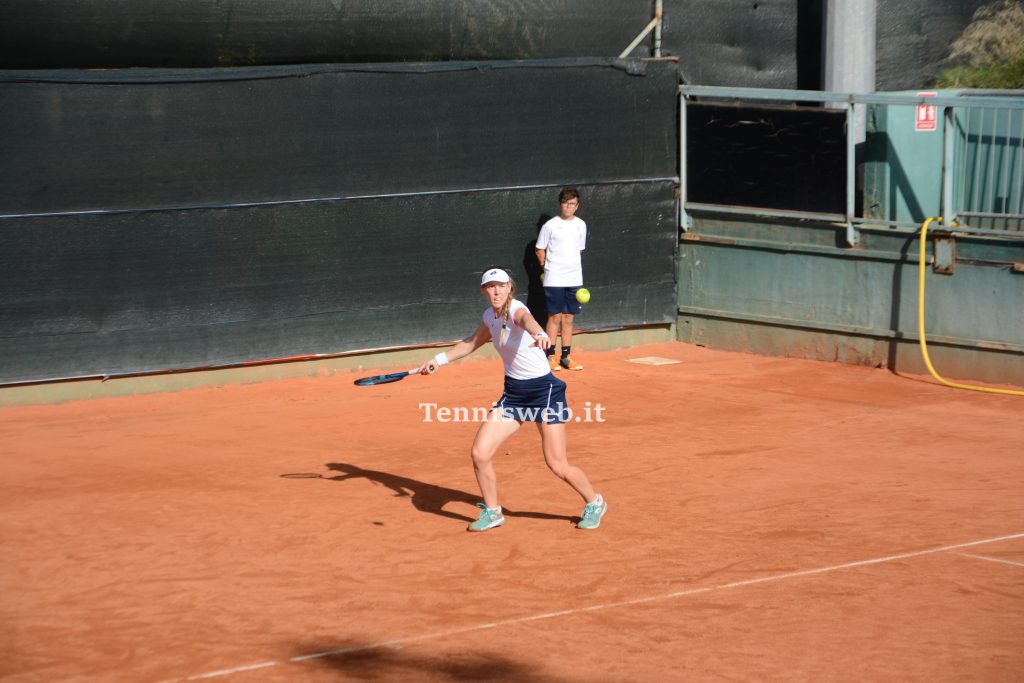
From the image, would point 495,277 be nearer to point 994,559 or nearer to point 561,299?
point 994,559

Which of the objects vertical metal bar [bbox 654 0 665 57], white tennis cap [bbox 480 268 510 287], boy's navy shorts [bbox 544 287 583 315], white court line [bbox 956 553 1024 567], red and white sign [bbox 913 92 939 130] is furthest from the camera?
vertical metal bar [bbox 654 0 665 57]

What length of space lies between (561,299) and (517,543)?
21.9ft

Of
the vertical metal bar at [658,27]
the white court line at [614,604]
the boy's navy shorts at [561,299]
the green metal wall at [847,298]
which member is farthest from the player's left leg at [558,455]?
the vertical metal bar at [658,27]

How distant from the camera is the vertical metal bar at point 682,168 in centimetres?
1648

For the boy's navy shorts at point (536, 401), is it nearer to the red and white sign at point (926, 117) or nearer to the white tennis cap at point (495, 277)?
the white tennis cap at point (495, 277)

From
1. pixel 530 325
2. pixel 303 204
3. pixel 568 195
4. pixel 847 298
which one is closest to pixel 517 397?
pixel 530 325

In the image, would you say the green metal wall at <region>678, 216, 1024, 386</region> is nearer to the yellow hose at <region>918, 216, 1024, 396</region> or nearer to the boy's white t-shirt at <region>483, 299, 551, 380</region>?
the yellow hose at <region>918, 216, 1024, 396</region>

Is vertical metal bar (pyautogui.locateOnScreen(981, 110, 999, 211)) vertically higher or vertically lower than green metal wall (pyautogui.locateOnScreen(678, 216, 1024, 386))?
Result: higher

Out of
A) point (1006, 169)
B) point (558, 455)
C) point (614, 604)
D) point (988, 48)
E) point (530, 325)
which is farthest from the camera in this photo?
point (988, 48)

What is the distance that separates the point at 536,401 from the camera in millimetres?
8891

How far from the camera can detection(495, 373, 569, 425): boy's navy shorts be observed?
888 centimetres

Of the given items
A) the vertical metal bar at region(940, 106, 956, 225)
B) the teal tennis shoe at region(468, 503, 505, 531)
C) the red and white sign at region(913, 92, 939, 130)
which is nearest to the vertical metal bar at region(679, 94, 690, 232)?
the red and white sign at region(913, 92, 939, 130)

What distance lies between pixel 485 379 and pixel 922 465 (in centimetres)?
555

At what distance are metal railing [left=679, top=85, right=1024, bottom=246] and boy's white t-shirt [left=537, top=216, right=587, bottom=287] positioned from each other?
2988mm
